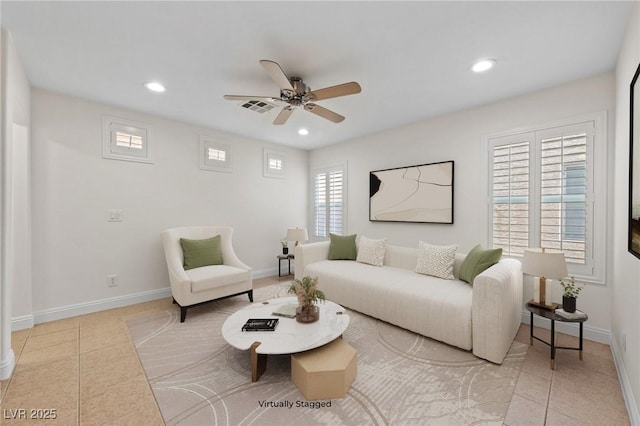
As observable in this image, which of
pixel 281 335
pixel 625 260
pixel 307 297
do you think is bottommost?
pixel 281 335

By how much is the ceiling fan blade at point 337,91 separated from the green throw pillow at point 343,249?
2.39 meters

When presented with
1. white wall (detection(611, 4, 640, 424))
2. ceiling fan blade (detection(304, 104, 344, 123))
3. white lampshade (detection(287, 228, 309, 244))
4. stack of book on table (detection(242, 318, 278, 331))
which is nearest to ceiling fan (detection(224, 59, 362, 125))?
ceiling fan blade (detection(304, 104, 344, 123))

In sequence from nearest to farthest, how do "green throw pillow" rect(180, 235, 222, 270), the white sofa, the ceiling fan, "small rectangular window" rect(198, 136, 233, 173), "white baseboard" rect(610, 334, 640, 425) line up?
"white baseboard" rect(610, 334, 640, 425) < the ceiling fan < the white sofa < "green throw pillow" rect(180, 235, 222, 270) < "small rectangular window" rect(198, 136, 233, 173)

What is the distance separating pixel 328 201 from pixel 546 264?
3605mm

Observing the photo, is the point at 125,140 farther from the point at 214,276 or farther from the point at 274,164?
the point at 274,164

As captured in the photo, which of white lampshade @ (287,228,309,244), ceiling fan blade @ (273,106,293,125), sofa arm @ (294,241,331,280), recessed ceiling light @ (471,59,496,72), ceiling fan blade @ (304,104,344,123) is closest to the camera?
recessed ceiling light @ (471,59,496,72)

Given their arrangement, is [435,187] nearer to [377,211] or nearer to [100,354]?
[377,211]

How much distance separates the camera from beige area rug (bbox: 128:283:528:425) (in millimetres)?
1640

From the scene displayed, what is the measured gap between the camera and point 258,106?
3.22 m

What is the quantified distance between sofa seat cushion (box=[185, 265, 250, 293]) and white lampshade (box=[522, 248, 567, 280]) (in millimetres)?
3117

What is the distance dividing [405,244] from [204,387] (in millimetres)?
3188

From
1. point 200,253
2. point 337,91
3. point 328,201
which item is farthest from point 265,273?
point 337,91

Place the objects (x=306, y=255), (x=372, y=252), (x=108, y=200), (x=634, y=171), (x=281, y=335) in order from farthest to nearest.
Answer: (x=306, y=255) < (x=372, y=252) < (x=108, y=200) < (x=281, y=335) < (x=634, y=171)

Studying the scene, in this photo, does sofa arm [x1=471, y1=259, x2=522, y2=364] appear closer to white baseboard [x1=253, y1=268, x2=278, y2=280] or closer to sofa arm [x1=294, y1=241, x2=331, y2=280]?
sofa arm [x1=294, y1=241, x2=331, y2=280]
